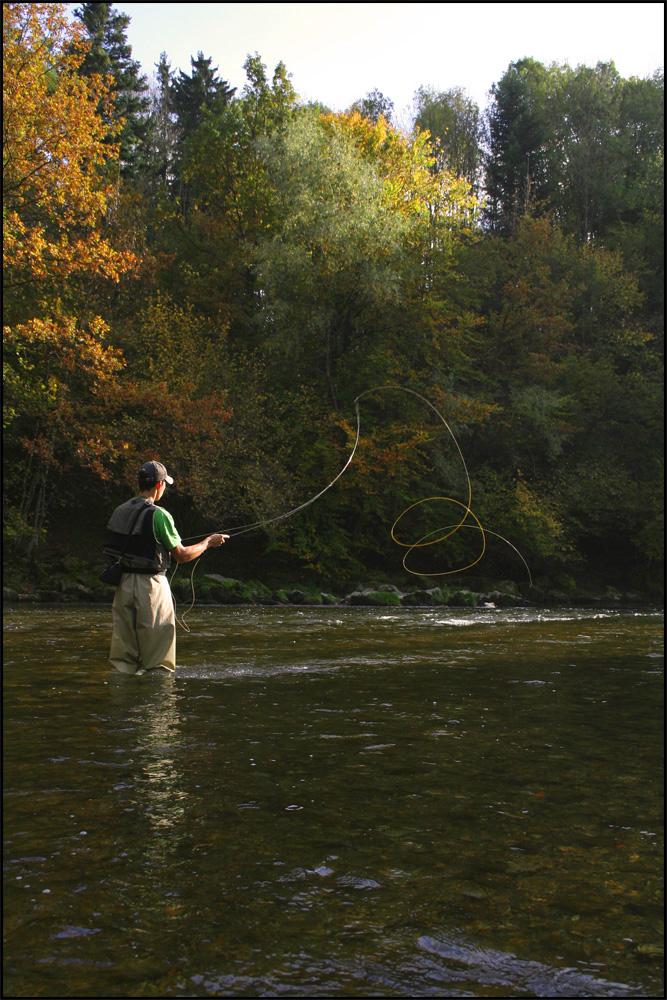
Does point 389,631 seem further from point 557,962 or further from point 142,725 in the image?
point 557,962

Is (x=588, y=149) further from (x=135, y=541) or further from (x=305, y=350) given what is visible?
(x=135, y=541)

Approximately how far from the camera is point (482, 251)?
126ft

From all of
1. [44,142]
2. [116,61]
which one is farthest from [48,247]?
[116,61]

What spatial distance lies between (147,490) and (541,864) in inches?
240

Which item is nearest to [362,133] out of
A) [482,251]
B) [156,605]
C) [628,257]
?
[482,251]

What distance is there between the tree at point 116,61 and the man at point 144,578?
41.3 m

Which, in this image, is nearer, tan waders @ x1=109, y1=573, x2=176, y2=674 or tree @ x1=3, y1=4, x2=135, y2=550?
tan waders @ x1=109, y1=573, x2=176, y2=674

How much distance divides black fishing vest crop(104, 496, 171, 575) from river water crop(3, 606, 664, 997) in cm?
114

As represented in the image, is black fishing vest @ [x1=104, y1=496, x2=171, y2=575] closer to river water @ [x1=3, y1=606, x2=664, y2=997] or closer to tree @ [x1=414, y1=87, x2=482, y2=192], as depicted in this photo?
river water @ [x1=3, y1=606, x2=664, y2=997]

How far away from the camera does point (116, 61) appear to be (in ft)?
164

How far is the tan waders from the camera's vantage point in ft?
29.0

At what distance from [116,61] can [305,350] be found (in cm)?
2765

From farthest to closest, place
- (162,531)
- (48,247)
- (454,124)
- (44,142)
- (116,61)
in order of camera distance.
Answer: (454,124) < (116,61) < (44,142) < (48,247) < (162,531)

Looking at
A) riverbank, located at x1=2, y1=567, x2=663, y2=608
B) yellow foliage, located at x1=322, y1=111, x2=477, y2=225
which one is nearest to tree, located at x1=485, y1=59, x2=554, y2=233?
yellow foliage, located at x1=322, y1=111, x2=477, y2=225
